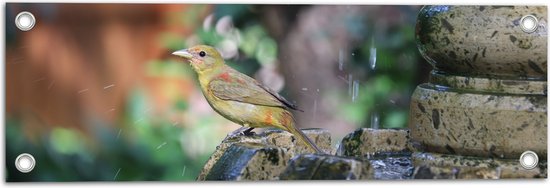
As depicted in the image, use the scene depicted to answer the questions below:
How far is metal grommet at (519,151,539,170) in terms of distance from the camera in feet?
11.8

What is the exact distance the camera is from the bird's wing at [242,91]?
12.3ft

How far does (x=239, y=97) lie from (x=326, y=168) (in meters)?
0.52

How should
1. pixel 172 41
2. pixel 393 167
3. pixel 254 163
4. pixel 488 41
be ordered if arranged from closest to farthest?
pixel 254 163 < pixel 488 41 < pixel 393 167 < pixel 172 41

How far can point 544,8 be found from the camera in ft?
11.9

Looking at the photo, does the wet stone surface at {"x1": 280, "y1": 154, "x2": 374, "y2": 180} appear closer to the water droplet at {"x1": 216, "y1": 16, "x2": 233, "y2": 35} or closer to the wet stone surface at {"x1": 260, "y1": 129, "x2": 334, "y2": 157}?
the wet stone surface at {"x1": 260, "y1": 129, "x2": 334, "y2": 157}

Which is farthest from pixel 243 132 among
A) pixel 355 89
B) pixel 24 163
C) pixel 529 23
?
pixel 529 23

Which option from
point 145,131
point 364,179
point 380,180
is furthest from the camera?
point 145,131

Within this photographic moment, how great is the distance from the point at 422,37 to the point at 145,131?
71 cm

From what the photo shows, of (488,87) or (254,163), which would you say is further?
(488,87)

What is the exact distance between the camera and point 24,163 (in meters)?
3.64

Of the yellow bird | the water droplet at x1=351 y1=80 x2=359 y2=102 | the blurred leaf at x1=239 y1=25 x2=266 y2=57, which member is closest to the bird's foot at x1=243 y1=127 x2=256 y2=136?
the yellow bird

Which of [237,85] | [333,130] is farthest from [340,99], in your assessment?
[237,85]

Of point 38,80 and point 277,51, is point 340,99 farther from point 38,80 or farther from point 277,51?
point 38,80

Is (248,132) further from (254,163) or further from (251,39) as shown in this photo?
(254,163)
